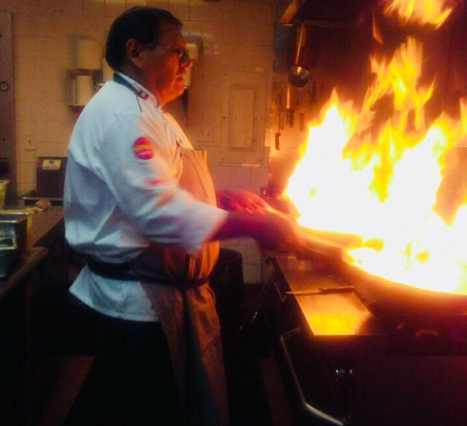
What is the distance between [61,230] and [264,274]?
6.09ft

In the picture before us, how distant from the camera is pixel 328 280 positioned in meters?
1.90

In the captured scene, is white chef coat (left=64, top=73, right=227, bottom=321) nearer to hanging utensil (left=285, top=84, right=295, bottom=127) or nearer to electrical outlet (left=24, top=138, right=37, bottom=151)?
hanging utensil (left=285, top=84, right=295, bottom=127)

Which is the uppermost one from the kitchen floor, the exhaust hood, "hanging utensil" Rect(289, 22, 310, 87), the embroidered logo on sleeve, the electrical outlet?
the exhaust hood

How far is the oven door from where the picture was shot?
1.54 metres

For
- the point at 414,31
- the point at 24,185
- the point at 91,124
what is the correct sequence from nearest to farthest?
the point at 91,124, the point at 414,31, the point at 24,185

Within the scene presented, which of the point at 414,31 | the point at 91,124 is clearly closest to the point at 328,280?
the point at 91,124

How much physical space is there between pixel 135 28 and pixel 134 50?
0.07 metres

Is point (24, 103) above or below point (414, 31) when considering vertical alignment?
below

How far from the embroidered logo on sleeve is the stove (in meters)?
0.65

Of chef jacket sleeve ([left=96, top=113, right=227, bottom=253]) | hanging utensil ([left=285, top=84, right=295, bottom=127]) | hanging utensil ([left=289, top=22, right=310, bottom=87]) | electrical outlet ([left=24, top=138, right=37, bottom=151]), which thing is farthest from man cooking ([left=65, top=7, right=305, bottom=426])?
electrical outlet ([left=24, top=138, right=37, bottom=151])

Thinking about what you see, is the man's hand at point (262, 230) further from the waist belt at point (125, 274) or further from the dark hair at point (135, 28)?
the dark hair at point (135, 28)

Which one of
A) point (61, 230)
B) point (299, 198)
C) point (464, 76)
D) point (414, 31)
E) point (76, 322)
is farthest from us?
point (76, 322)

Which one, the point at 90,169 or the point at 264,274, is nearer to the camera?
the point at 90,169

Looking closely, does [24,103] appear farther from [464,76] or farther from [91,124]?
[464,76]
